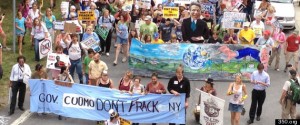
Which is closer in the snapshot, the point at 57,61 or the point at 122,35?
the point at 57,61

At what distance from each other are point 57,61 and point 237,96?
17.0 feet

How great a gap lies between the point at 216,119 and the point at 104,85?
9.55 feet

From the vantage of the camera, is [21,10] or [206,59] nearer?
Result: [206,59]

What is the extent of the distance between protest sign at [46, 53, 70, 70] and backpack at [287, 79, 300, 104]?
19.9 feet

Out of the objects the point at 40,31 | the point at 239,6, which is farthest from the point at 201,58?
the point at 239,6

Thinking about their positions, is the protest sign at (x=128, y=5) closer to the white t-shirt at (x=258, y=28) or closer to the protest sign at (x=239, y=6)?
the protest sign at (x=239, y=6)

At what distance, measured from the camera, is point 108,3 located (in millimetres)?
25312

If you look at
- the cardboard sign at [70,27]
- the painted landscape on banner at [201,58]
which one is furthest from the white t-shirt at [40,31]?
the painted landscape on banner at [201,58]

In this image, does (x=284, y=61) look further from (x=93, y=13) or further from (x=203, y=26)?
(x=93, y=13)

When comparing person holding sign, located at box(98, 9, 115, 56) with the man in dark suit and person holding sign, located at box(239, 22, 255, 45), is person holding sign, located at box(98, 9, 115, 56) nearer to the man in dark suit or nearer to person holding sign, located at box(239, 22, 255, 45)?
the man in dark suit

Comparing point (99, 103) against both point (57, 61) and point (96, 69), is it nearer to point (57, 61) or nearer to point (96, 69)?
point (96, 69)

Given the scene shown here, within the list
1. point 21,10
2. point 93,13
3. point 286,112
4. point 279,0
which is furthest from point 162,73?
point 279,0

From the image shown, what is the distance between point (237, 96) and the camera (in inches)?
642

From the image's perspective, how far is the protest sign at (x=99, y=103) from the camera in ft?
54.6
